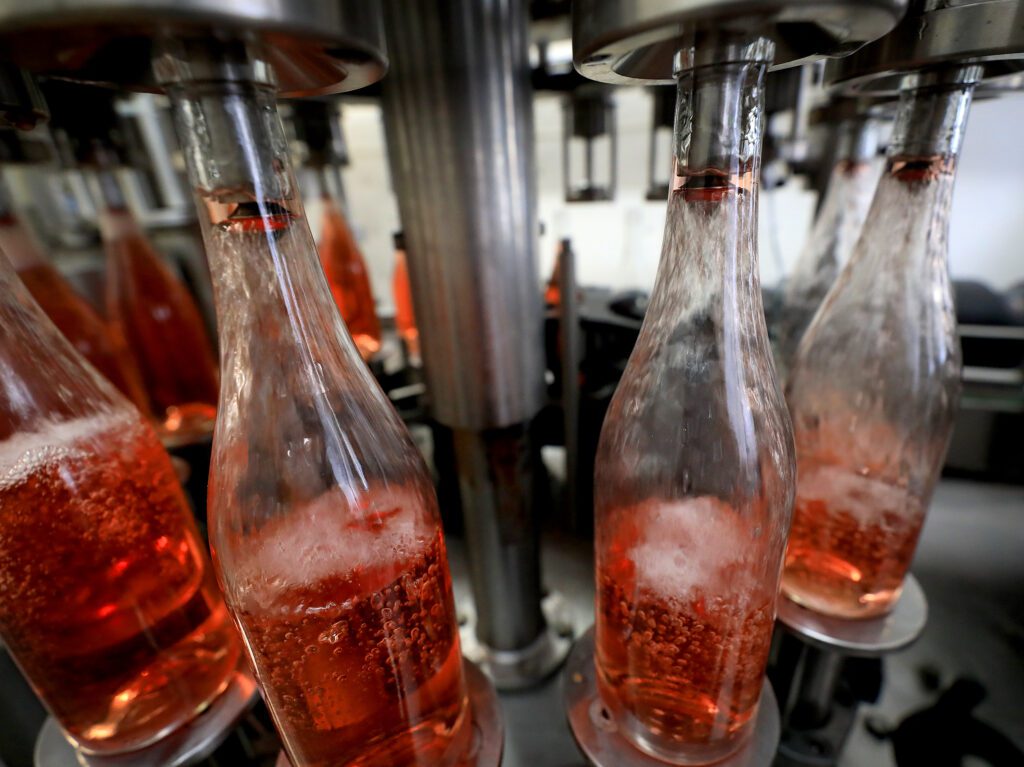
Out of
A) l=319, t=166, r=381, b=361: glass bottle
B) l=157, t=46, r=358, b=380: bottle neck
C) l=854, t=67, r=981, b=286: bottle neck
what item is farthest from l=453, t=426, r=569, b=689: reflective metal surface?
l=319, t=166, r=381, b=361: glass bottle

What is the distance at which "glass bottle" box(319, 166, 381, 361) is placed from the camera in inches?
25.2

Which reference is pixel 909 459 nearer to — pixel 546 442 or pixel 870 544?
pixel 870 544

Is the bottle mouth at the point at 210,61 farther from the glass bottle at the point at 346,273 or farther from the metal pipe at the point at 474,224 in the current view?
the glass bottle at the point at 346,273

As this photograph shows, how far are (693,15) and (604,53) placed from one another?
4cm

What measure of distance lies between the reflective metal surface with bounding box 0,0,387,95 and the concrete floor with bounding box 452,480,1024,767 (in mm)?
369

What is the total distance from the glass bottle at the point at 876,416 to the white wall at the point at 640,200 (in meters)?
0.69

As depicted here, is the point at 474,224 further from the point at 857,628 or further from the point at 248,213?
the point at 857,628

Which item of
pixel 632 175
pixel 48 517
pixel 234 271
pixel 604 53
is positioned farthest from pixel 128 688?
pixel 632 175

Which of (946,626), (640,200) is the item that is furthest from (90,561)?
(640,200)

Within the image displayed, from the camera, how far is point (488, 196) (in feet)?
0.88

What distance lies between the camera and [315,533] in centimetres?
23

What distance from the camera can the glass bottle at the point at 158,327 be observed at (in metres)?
0.56

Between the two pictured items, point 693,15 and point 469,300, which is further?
point 469,300

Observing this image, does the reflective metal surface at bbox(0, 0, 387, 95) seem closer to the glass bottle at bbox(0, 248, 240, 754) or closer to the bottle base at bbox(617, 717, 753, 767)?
the glass bottle at bbox(0, 248, 240, 754)
